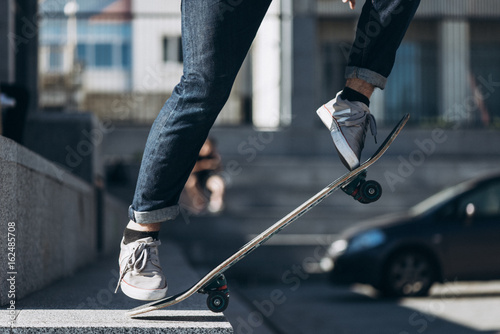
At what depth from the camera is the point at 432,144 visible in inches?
675

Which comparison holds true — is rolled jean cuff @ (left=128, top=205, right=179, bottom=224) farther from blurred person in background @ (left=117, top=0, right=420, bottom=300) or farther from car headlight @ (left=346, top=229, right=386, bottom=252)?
car headlight @ (left=346, top=229, right=386, bottom=252)

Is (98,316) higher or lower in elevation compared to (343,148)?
lower

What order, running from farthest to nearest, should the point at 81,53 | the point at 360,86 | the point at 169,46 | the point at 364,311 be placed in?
the point at 169,46, the point at 81,53, the point at 364,311, the point at 360,86

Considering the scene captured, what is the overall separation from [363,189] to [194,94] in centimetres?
72

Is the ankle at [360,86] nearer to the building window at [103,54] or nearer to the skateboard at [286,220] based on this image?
the skateboard at [286,220]

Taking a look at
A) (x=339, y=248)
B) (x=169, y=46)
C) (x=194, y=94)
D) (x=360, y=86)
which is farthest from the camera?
(x=169, y=46)

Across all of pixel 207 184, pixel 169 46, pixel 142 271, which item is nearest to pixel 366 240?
pixel 207 184

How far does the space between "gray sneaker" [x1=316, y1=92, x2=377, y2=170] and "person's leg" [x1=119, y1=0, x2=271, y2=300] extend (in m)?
0.44

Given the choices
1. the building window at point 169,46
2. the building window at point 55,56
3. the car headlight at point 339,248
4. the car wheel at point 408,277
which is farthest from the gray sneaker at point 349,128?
the building window at point 55,56

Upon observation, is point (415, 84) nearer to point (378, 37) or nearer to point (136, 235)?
point (378, 37)

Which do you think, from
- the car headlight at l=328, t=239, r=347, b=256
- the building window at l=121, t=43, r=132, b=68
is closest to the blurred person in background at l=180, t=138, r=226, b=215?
the car headlight at l=328, t=239, r=347, b=256

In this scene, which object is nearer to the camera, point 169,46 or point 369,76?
point 369,76

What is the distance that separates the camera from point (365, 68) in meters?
2.71

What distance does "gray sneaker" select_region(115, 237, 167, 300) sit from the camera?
2.66 meters
